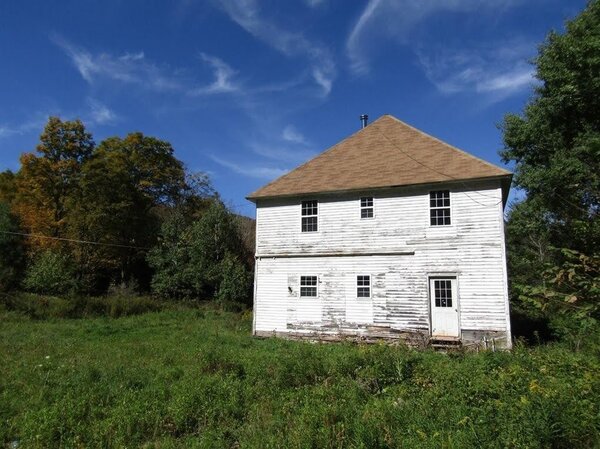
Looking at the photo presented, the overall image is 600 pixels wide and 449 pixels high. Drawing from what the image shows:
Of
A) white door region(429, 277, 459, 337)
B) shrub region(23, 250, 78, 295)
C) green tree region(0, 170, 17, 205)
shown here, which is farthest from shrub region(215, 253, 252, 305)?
green tree region(0, 170, 17, 205)

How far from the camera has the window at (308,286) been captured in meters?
17.6

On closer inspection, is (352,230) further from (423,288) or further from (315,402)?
(315,402)

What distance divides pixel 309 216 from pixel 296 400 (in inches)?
433

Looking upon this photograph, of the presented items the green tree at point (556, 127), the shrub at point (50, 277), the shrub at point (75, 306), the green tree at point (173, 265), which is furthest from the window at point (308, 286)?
the shrub at point (50, 277)

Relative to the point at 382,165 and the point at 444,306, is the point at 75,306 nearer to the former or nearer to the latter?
the point at 382,165

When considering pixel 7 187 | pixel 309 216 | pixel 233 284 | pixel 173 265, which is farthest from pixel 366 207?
pixel 7 187

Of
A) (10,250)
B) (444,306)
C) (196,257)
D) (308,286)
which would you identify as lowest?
(444,306)

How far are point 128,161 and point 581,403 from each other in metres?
32.5

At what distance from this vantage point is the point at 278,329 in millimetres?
17828

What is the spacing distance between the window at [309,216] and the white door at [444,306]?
5.29 m

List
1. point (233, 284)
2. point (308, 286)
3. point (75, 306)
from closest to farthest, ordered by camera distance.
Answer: point (308, 286) → point (75, 306) → point (233, 284)

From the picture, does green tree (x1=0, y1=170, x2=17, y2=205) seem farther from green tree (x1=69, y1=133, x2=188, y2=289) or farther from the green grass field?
the green grass field

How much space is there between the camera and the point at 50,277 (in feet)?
80.2

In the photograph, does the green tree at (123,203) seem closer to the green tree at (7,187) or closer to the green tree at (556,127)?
the green tree at (7,187)
